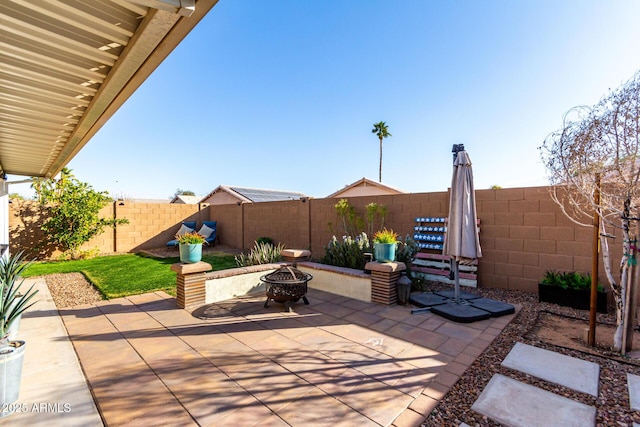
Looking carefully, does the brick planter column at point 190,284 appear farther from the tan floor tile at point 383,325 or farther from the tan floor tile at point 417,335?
the tan floor tile at point 417,335

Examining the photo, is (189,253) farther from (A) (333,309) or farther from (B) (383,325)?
(B) (383,325)

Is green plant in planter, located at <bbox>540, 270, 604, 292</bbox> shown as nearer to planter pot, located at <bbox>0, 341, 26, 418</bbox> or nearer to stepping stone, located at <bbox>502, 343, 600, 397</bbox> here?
stepping stone, located at <bbox>502, 343, 600, 397</bbox>

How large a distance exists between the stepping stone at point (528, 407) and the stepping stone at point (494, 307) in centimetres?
181

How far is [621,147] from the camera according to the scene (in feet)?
9.84

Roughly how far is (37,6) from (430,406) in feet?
12.3

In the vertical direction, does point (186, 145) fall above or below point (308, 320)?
above

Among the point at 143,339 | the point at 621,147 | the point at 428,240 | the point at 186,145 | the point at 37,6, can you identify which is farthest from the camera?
the point at 186,145

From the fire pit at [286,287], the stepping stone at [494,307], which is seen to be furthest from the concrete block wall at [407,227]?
the fire pit at [286,287]

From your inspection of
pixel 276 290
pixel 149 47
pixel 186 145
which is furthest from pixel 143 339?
pixel 186 145

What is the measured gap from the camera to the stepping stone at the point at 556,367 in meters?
2.53

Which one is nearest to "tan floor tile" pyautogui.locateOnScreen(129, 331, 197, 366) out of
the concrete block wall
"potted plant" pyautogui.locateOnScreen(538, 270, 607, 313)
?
the concrete block wall

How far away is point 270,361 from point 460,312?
2.77 meters

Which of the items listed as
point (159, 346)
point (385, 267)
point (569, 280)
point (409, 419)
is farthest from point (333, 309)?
point (569, 280)

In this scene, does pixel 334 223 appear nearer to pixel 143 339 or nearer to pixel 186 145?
pixel 143 339
